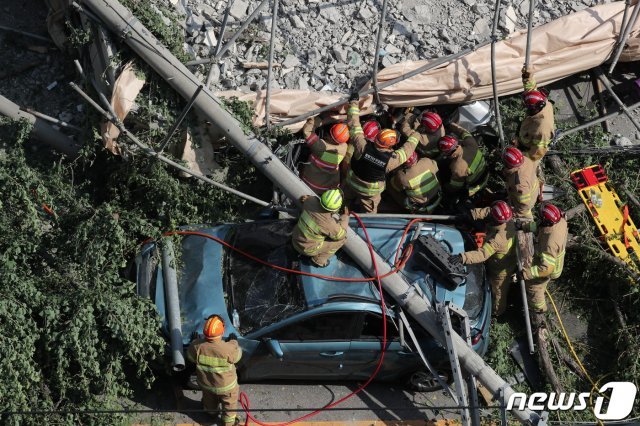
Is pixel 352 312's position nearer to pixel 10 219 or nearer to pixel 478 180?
pixel 478 180

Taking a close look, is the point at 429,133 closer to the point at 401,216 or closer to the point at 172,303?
the point at 401,216

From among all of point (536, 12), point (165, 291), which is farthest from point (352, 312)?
point (536, 12)

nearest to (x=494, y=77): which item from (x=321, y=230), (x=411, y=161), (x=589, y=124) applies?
(x=589, y=124)

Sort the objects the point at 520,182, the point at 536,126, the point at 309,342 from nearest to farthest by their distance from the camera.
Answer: the point at 309,342
the point at 520,182
the point at 536,126

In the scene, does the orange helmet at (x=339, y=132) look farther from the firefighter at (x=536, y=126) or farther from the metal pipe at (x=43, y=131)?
the metal pipe at (x=43, y=131)

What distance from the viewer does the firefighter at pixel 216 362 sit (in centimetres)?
810

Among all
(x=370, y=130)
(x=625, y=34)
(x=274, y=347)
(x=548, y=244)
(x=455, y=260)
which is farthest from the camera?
(x=625, y=34)

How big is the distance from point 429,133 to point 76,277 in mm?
4273

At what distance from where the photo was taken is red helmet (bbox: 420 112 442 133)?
9953 millimetres

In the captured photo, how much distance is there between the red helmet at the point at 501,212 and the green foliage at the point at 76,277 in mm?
2926

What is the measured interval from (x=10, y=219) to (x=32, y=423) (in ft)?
6.65

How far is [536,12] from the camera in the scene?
1156 cm

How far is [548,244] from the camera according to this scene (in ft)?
30.6

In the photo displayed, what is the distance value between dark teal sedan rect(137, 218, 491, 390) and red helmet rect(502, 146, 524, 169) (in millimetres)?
1052
